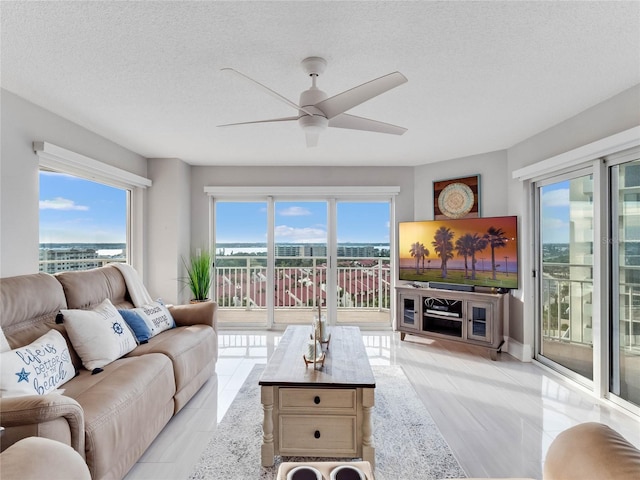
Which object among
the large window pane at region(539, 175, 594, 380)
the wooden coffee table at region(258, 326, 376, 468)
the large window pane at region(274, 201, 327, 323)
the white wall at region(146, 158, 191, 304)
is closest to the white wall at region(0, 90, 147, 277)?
the white wall at region(146, 158, 191, 304)

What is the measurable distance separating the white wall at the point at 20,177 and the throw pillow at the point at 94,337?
78 centimetres

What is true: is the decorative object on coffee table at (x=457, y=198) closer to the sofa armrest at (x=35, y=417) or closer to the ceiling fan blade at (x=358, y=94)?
the ceiling fan blade at (x=358, y=94)

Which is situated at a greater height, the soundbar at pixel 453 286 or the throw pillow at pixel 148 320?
the soundbar at pixel 453 286

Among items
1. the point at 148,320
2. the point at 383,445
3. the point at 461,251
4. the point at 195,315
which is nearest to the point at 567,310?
the point at 461,251

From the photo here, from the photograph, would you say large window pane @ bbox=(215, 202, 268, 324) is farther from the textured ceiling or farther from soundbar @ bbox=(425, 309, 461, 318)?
soundbar @ bbox=(425, 309, 461, 318)

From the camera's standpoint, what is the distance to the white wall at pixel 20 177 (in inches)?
98.6

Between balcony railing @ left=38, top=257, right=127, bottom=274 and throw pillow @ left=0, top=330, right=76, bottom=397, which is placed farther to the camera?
balcony railing @ left=38, top=257, right=127, bottom=274

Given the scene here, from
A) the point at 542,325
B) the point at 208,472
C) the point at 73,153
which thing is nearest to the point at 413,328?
the point at 542,325

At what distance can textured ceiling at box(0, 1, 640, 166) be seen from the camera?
1.64m

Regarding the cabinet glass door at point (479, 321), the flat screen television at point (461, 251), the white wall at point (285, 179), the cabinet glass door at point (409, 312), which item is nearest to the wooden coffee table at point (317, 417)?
the cabinet glass door at point (479, 321)

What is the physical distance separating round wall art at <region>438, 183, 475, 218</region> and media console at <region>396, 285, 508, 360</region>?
3.54ft

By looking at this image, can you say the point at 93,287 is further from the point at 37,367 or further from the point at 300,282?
the point at 300,282

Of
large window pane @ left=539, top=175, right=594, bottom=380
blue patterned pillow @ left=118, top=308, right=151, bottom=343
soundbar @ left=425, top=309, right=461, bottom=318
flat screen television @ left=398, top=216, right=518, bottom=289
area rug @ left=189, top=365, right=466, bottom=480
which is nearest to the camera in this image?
area rug @ left=189, top=365, right=466, bottom=480

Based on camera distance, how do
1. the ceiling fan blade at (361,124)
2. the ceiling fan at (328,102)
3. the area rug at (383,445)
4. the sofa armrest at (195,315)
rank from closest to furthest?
the ceiling fan at (328,102)
the area rug at (383,445)
the ceiling fan blade at (361,124)
the sofa armrest at (195,315)
